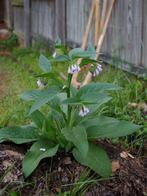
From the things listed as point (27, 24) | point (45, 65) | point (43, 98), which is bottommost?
point (27, 24)

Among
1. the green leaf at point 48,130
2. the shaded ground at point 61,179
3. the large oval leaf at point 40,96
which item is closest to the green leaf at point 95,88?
the large oval leaf at point 40,96

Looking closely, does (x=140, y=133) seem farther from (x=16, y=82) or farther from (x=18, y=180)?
(x=16, y=82)

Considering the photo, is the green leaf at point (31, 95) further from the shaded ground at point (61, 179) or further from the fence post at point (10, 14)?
Answer: the fence post at point (10, 14)

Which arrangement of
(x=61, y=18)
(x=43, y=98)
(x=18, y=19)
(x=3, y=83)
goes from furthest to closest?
(x=18, y=19) → (x=61, y=18) → (x=3, y=83) → (x=43, y=98)

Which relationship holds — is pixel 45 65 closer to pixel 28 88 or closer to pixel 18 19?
pixel 28 88

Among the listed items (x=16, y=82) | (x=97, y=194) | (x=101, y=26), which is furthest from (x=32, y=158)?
(x=16, y=82)

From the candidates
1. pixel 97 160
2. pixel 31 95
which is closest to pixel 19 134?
pixel 31 95

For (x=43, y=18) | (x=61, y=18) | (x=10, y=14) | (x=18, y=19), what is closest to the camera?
(x=61, y=18)

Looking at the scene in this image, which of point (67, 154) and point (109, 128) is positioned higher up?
point (109, 128)
